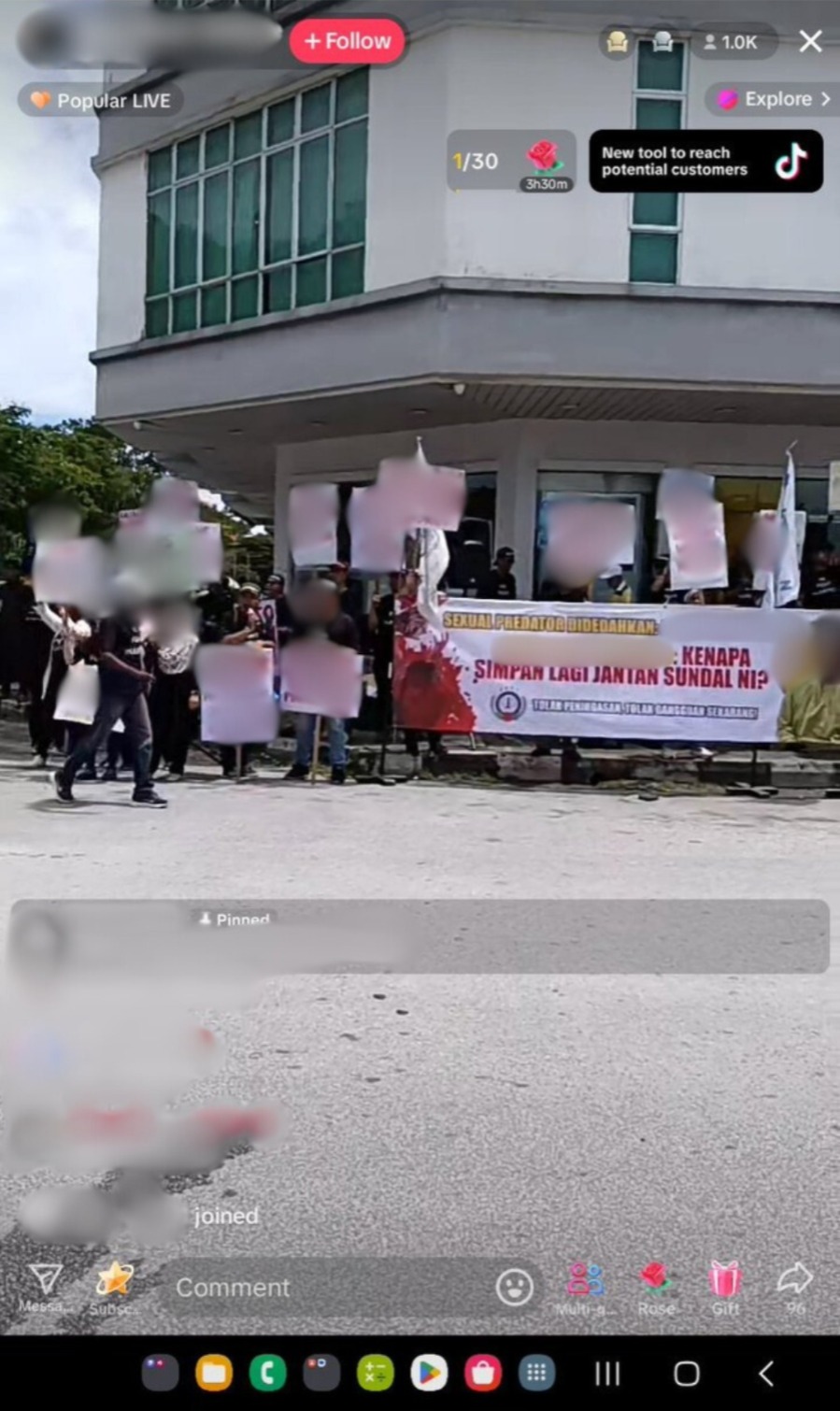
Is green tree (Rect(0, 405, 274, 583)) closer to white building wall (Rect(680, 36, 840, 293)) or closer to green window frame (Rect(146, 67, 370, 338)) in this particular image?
green window frame (Rect(146, 67, 370, 338))

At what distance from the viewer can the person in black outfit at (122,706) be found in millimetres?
2016

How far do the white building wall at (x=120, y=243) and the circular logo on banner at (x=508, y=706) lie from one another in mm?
5560

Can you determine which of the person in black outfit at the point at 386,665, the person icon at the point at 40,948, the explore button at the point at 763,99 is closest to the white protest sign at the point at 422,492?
the explore button at the point at 763,99

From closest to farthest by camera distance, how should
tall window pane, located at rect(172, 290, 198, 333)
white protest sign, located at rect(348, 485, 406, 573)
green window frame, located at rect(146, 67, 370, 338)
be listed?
1. green window frame, located at rect(146, 67, 370, 338)
2. white protest sign, located at rect(348, 485, 406, 573)
3. tall window pane, located at rect(172, 290, 198, 333)

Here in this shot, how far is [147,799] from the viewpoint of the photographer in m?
3.37

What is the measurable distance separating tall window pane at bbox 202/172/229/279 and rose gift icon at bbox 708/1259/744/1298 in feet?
7.26

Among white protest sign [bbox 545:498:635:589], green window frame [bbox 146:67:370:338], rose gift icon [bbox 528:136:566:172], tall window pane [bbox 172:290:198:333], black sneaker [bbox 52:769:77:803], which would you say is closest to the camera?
rose gift icon [bbox 528:136:566:172]

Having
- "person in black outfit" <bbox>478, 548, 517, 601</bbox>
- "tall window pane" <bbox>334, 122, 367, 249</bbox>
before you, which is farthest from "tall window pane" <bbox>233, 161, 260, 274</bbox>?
"person in black outfit" <bbox>478, 548, 517, 601</bbox>

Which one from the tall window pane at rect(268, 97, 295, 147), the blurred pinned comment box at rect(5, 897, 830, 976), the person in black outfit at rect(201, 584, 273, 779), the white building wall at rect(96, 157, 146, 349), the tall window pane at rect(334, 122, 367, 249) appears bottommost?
the blurred pinned comment box at rect(5, 897, 830, 976)

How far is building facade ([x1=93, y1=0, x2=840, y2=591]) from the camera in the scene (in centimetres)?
184

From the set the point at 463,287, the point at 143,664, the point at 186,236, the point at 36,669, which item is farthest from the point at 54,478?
the point at 463,287

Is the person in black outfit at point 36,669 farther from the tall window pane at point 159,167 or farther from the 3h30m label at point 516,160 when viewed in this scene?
the 3h30m label at point 516,160
